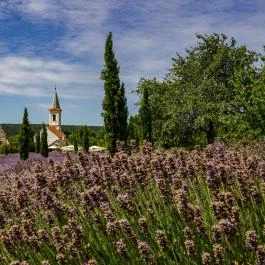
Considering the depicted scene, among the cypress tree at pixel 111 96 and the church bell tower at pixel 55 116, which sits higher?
the church bell tower at pixel 55 116

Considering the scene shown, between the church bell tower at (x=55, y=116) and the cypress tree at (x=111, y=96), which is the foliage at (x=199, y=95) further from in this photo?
the church bell tower at (x=55, y=116)

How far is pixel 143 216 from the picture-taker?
532 cm

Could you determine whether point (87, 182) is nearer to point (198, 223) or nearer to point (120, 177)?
point (120, 177)

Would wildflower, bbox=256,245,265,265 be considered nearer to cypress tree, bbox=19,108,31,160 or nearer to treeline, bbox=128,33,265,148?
treeline, bbox=128,33,265,148

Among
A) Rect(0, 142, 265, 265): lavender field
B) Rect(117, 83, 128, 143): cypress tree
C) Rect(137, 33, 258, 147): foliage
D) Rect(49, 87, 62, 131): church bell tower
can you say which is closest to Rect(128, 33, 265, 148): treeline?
Rect(137, 33, 258, 147): foliage

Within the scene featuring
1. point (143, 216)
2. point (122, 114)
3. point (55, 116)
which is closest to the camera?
point (143, 216)

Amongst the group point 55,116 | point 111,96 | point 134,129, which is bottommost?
point 134,129

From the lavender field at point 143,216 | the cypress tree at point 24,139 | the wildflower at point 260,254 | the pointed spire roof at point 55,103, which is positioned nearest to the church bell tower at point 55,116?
the pointed spire roof at point 55,103

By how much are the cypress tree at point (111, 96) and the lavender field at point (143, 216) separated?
1783 centimetres

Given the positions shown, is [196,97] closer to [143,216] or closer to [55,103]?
[143,216]

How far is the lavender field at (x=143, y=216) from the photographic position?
4.03 meters

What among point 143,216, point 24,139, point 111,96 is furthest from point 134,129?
point 143,216

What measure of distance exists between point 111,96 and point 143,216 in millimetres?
19861

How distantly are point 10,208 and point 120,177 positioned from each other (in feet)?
5.02
